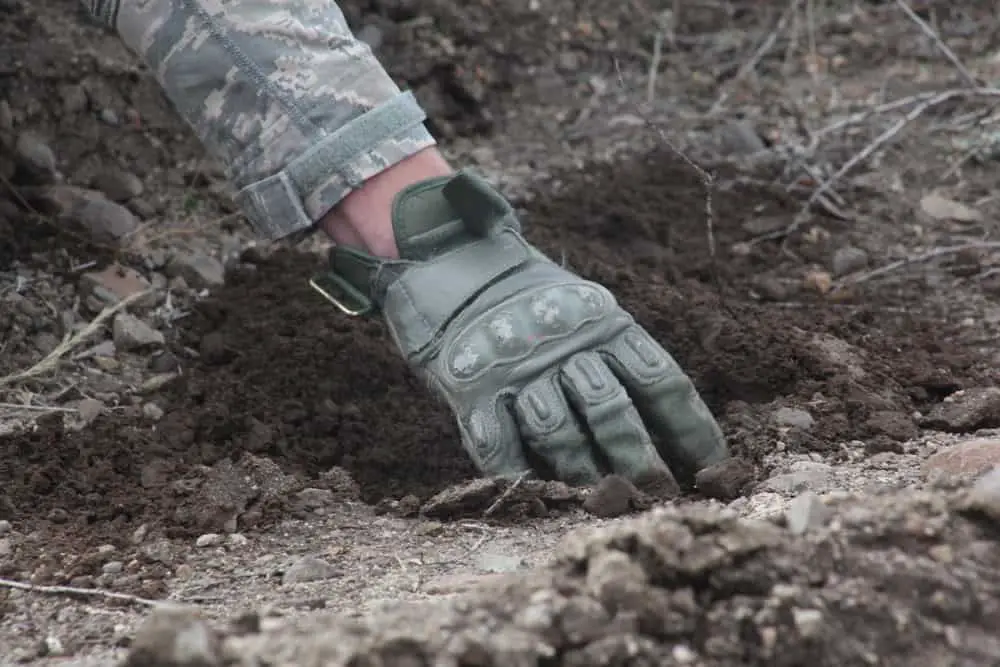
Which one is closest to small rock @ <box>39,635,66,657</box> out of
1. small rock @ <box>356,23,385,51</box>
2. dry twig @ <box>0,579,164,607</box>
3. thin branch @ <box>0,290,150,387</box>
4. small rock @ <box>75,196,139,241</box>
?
Result: dry twig @ <box>0,579,164,607</box>

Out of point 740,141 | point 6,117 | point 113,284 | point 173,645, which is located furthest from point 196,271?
point 173,645

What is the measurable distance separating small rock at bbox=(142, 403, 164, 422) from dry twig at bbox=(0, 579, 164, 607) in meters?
0.65

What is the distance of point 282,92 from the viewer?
6.33 feet

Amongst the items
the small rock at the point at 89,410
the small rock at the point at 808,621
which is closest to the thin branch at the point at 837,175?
the small rock at the point at 89,410

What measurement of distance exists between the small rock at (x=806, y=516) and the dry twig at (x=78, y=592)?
69 cm

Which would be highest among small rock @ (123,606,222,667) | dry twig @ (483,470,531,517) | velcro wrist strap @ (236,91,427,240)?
velcro wrist strap @ (236,91,427,240)

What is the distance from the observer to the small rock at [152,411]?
6.72 feet

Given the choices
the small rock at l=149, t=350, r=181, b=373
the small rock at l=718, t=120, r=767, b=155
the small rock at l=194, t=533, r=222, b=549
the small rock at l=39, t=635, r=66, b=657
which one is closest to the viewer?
the small rock at l=39, t=635, r=66, b=657

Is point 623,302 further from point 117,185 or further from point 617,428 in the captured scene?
point 117,185

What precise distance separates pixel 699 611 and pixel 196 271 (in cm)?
182

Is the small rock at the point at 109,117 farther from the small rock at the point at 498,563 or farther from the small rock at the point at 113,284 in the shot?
the small rock at the point at 498,563

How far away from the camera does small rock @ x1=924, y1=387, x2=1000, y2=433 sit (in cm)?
179

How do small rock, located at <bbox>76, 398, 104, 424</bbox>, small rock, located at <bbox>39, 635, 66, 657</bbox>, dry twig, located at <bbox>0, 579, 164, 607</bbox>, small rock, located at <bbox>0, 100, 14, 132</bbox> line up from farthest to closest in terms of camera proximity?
small rock, located at <bbox>0, 100, 14, 132</bbox>, small rock, located at <bbox>76, 398, 104, 424</bbox>, dry twig, located at <bbox>0, 579, 164, 607</bbox>, small rock, located at <bbox>39, 635, 66, 657</bbox>

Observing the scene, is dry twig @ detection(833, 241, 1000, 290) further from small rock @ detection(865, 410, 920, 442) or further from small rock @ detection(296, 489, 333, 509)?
small rock @ detection(296, 489, 333, 509)
